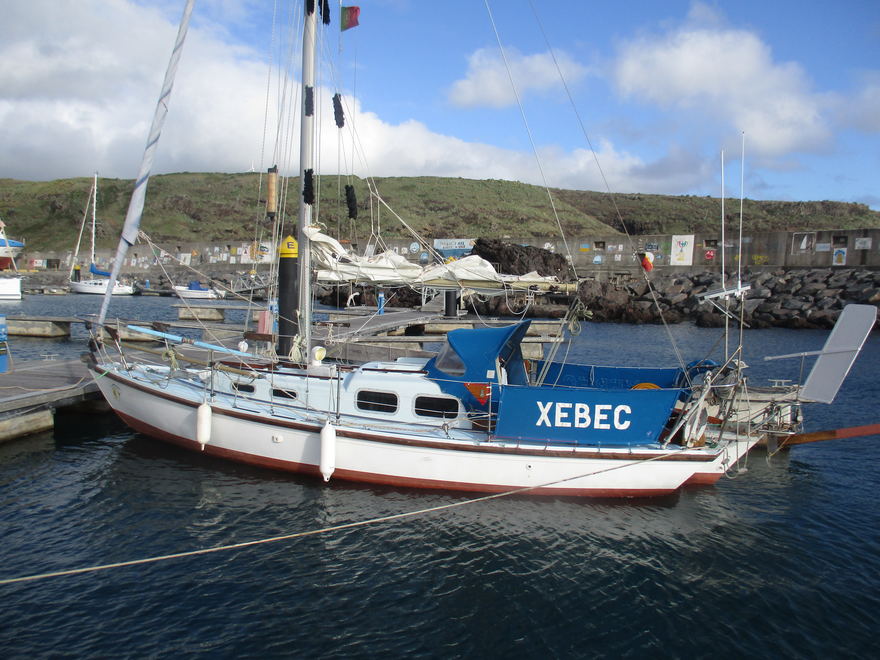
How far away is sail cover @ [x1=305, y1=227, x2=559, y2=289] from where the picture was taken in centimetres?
1431

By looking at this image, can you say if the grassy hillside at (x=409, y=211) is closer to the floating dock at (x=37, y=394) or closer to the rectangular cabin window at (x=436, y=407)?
the floating dock at (x=37, y=394)

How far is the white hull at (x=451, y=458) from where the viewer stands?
11.8 m

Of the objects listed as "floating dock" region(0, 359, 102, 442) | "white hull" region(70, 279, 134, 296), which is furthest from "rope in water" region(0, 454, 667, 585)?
"white hull" region(70, 279, 134, 296)

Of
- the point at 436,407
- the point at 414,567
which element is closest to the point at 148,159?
the point at 436,407

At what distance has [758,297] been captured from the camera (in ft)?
164

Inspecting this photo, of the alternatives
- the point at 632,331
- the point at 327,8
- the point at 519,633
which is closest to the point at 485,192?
the point at 632,331

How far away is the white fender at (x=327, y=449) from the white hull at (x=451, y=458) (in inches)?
6.6

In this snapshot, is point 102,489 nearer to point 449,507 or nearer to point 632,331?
point 449,507

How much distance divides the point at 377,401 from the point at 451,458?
231 centimetres

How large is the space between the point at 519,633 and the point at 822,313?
4561cm

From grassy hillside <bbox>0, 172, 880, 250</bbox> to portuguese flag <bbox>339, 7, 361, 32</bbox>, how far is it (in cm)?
8377

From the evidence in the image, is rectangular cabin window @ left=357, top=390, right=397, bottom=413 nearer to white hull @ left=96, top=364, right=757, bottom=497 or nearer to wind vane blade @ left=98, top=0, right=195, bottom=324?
white hull @ left=96, top=364, right=757, bottom=497

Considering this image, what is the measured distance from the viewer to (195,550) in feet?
32.6

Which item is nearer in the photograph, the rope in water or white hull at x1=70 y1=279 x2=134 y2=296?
the rope in water
